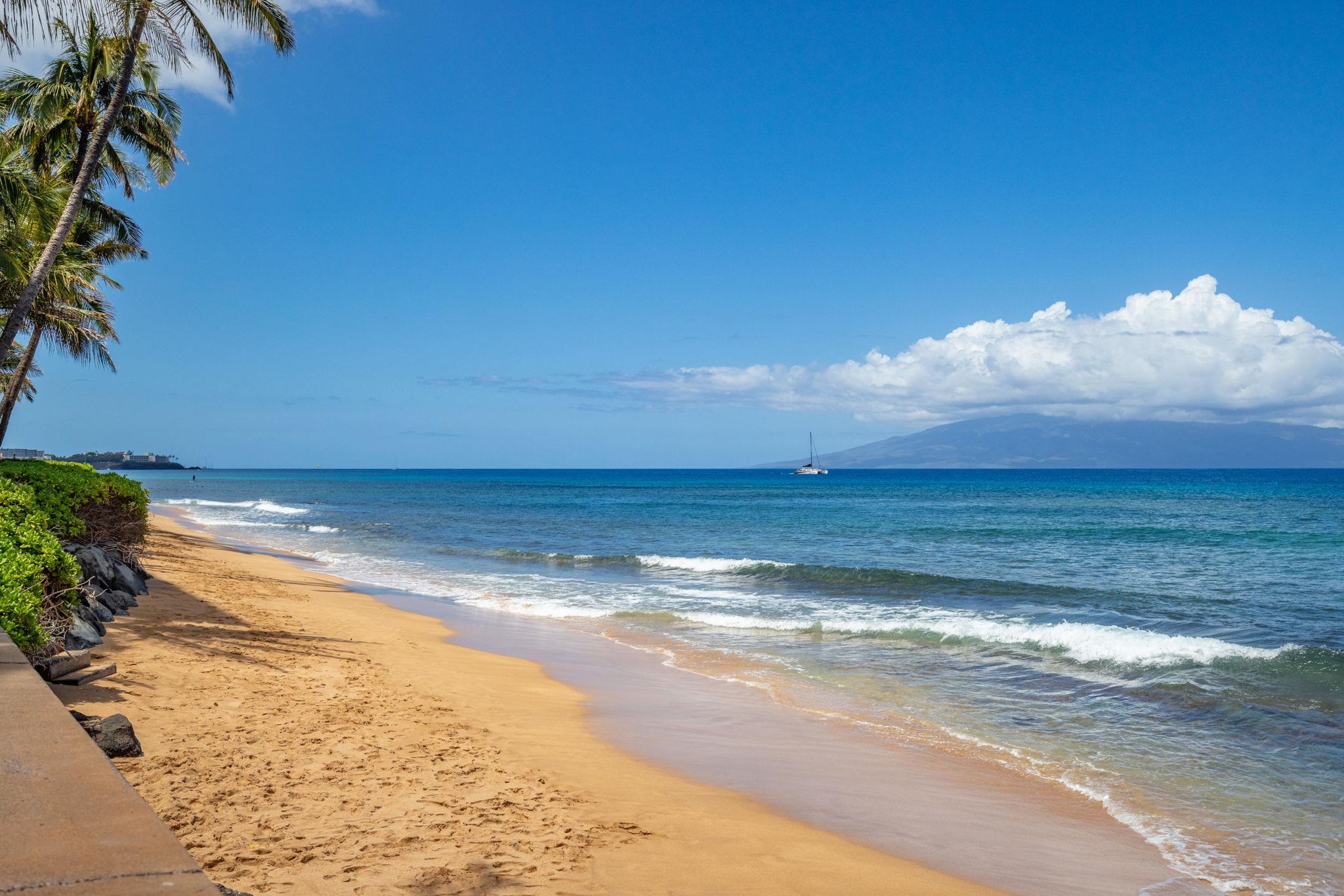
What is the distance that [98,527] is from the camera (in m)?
14.8

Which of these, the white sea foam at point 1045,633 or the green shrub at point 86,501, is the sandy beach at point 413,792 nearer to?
the green shrub at point 86,501

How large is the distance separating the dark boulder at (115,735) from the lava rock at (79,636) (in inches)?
116

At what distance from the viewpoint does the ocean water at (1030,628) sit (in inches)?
291

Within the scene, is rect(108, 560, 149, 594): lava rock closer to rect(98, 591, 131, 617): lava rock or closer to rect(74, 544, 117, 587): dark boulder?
rect(74, 544, 117, 587): dark boulder

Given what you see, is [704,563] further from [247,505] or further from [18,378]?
[247,505]

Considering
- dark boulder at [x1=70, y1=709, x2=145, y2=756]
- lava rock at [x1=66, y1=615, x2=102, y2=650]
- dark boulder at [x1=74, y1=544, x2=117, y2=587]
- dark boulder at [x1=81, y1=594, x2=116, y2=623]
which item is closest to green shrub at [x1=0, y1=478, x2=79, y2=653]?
lava rock at [x1=66, y1=615, x2=102, y2=650]

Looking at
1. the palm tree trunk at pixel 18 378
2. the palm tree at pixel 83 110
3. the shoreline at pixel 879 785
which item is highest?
the palm tree at pixel 83 110

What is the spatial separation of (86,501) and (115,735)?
35.1ft

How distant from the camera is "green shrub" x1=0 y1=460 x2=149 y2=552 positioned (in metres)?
12.5

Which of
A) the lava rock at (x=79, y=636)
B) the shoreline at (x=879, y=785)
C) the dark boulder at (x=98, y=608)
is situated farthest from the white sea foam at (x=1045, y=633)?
the lava rock at (x=79, y=636)

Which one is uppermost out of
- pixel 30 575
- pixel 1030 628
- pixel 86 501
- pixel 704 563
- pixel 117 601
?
pixel 86 501

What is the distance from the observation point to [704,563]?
26656 mm

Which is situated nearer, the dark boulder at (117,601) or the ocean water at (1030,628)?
the ocean water at (1030,628)

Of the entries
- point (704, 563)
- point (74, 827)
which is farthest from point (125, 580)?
point (704, 563)
